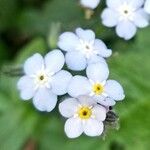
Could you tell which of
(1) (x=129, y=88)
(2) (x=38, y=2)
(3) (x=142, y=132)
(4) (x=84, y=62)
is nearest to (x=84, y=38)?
(4) (x=84, y=62)

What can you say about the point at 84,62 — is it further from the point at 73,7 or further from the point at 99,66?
the point at 73,7

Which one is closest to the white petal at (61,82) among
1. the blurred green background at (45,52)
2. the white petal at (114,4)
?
the blurred green background at (45,52)

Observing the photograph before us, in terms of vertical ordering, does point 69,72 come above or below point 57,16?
above

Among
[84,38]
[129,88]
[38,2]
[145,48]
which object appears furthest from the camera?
[38,2]

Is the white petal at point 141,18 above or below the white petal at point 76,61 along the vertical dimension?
below

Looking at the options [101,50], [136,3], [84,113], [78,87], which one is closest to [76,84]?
[78,87]

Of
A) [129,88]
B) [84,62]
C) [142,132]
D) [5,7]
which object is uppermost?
[84,62]

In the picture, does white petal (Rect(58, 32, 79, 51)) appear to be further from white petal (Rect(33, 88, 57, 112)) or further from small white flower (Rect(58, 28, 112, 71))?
white petal (Rect(33, 88, 57, 112))

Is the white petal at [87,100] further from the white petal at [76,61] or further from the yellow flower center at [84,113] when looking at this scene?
the white petal at [76,61]
